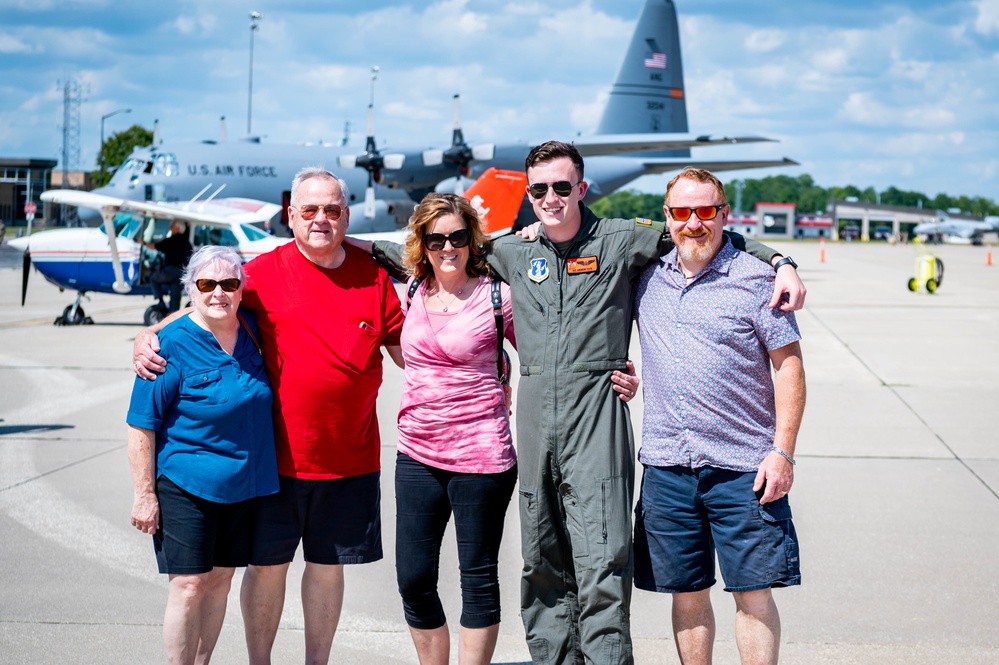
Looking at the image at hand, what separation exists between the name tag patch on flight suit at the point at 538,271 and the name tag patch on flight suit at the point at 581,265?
0.24ft

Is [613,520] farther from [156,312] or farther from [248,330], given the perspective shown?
[156,312]

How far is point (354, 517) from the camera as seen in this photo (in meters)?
3.25

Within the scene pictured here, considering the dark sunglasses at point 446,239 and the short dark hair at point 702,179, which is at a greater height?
the short dark hair at point 702,179

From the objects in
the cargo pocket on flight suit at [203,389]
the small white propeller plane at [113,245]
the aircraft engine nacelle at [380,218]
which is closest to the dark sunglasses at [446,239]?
the cargo pocket on flight suit at [203,389]

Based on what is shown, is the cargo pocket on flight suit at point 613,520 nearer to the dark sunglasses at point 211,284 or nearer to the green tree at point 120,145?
the dark sunglasses at point 211,284

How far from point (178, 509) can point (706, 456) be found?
1690 mm

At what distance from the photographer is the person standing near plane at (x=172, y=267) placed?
14.1 metres

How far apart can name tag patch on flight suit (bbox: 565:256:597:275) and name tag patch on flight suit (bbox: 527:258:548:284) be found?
7cm

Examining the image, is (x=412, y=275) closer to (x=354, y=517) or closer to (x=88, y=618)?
(x=354, y=517)

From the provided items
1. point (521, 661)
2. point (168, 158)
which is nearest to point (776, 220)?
point (168, 158)

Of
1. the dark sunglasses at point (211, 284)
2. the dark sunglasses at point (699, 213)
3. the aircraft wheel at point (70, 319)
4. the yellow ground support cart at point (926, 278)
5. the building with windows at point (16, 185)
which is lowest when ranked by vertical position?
the aircraft wheel at point (70, 319)

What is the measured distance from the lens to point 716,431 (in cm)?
297

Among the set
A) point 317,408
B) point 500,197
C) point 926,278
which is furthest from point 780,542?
point 926,278

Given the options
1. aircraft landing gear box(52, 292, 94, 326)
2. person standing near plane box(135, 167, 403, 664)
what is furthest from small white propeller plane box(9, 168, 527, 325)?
person standing near plane box(135, 167, 403, 664)
